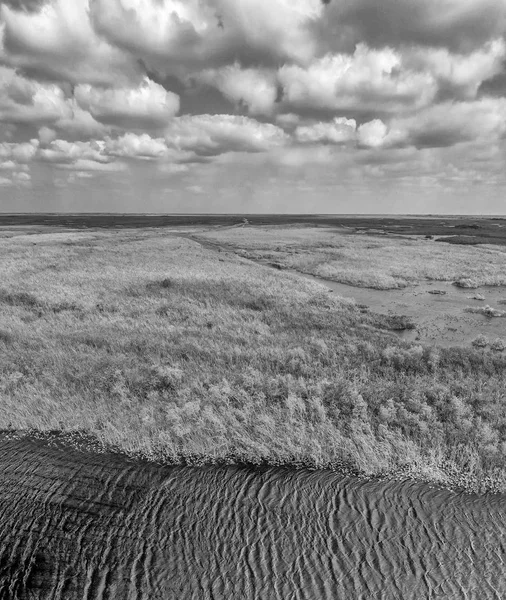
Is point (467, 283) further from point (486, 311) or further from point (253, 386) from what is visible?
point (253, 386)

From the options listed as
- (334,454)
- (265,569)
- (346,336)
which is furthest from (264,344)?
(265,569)

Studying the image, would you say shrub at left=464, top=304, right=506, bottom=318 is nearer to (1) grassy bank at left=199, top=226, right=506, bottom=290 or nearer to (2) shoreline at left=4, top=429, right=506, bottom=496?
(1) grassy bank at left=199, top=226, right=506, bottom=290

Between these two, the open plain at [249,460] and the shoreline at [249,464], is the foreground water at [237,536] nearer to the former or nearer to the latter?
the open plain at [249,460]

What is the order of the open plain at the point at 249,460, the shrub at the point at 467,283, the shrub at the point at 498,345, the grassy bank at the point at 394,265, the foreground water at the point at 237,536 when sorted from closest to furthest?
1. the foreground water at the point at 237,536
2. the open plain at the point at 249,460
3. the shrub at the point at 498,345
4. the shrub at the point at 467,283
5. the grassy bank at the point at 394,265

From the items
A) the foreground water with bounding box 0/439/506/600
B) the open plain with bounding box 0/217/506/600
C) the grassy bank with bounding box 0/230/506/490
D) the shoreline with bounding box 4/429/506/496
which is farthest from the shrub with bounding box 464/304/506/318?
the foreground water with bounding box 0/439/506/600

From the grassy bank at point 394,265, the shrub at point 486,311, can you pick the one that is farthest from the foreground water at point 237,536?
the grassy bank at point 394,265

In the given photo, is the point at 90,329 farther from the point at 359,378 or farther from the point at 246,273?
the point at 246,273
